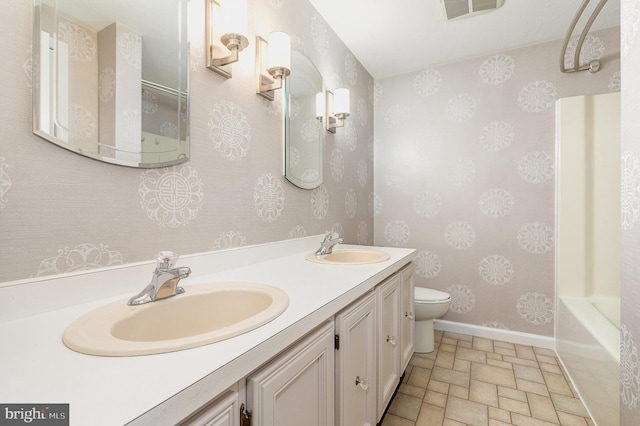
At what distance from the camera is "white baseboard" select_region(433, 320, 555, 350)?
222 centimetres

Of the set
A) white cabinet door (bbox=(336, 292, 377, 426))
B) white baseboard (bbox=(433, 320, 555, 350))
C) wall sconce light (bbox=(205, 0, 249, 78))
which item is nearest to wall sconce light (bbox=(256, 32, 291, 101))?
wall sconce light (bbox=(205, 0, 249, 78))

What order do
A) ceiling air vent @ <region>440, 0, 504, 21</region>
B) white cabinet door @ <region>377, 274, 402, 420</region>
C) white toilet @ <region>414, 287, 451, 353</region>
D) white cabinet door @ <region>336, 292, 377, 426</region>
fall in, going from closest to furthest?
1. white cabinet door @ <region>336, 292, 377, 426</region>
2. white cabinet door @ <region>377, 274, 402, 420</region>
3. ceiling air vent @ <region>440, 0, 504, 21</region>
4. white toilet @ <region>414, 287, 451, 353</region>

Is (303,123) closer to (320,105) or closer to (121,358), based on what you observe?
(320,105)

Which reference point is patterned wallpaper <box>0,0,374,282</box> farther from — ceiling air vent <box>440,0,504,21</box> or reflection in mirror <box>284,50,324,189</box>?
ceiling air vent <box>440,0,504,21</box>

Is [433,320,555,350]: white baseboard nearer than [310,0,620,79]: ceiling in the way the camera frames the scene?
No

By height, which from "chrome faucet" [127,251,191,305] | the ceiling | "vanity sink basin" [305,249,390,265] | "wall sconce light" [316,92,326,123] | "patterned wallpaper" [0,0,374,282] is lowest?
"vanity sink basin" [305,249,390,265]

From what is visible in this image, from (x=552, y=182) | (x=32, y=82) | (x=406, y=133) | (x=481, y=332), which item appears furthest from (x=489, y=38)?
(x=32, y=82)

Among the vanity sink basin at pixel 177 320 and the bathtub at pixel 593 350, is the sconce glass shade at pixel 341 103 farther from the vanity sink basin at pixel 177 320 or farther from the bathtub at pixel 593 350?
the bathtub at pixel 593 350

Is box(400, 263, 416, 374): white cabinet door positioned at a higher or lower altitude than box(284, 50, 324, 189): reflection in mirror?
lower

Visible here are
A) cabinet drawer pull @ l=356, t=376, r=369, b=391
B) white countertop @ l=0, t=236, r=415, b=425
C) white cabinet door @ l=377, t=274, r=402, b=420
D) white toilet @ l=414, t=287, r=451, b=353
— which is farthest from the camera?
white toilet @ l=414, t=287, r=451, b=353

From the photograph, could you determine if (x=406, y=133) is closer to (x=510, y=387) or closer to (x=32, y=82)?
(x=510, y=387)

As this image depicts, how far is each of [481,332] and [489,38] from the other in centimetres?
230

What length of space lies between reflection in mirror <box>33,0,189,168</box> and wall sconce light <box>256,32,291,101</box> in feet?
1.26

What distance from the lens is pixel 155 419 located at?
0.39m
